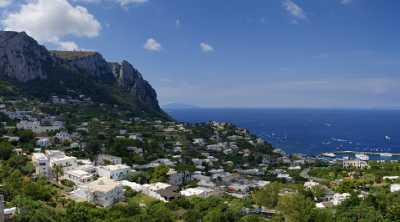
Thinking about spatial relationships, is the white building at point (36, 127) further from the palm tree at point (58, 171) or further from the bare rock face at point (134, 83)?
the bare rock face at point (134, 83)

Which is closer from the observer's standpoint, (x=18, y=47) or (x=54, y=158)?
(x=54, y=158)

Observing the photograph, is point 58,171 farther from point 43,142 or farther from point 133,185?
point 43,142

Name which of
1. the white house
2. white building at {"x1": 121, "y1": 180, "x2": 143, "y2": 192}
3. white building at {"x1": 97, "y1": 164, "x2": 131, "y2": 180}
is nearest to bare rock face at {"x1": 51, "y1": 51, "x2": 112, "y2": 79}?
the white house

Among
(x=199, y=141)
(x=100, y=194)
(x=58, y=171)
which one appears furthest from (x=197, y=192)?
(x=199, y=141)

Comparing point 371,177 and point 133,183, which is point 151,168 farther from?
point 371,177

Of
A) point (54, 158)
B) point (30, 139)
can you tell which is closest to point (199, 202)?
point (54, 158)

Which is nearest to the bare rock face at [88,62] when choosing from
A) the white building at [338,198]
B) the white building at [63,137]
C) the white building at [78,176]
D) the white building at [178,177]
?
the white building at [63,137]
